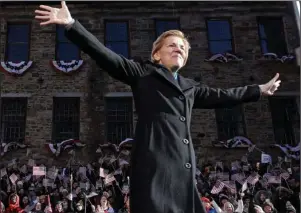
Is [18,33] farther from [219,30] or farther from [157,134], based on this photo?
[157,134]

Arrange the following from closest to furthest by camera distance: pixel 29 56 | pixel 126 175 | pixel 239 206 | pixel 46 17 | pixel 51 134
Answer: pixel 46 17 < pixel 239 206 < pixel 126 175 < pixel 51 134 < pixel 29 56

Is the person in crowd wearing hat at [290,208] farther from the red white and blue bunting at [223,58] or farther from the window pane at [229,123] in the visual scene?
the red white and blue bunting at [223,58]

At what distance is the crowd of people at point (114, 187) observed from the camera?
1308cm

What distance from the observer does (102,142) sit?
16.9 meters

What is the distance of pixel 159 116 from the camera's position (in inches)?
114

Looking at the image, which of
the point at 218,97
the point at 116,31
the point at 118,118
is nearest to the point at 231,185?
the point at 118,118

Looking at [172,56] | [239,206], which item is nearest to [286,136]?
[239,206]

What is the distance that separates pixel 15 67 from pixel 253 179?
9326mm

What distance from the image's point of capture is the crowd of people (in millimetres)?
13083

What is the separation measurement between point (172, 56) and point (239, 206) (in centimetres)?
1079

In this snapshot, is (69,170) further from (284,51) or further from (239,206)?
(284,51)

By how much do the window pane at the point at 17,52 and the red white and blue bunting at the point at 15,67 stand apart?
512 millimetres

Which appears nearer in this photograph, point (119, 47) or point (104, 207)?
point (104, 207)

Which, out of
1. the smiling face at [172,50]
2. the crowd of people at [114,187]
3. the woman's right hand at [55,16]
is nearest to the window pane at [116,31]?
the crowd of people at [114,187]
